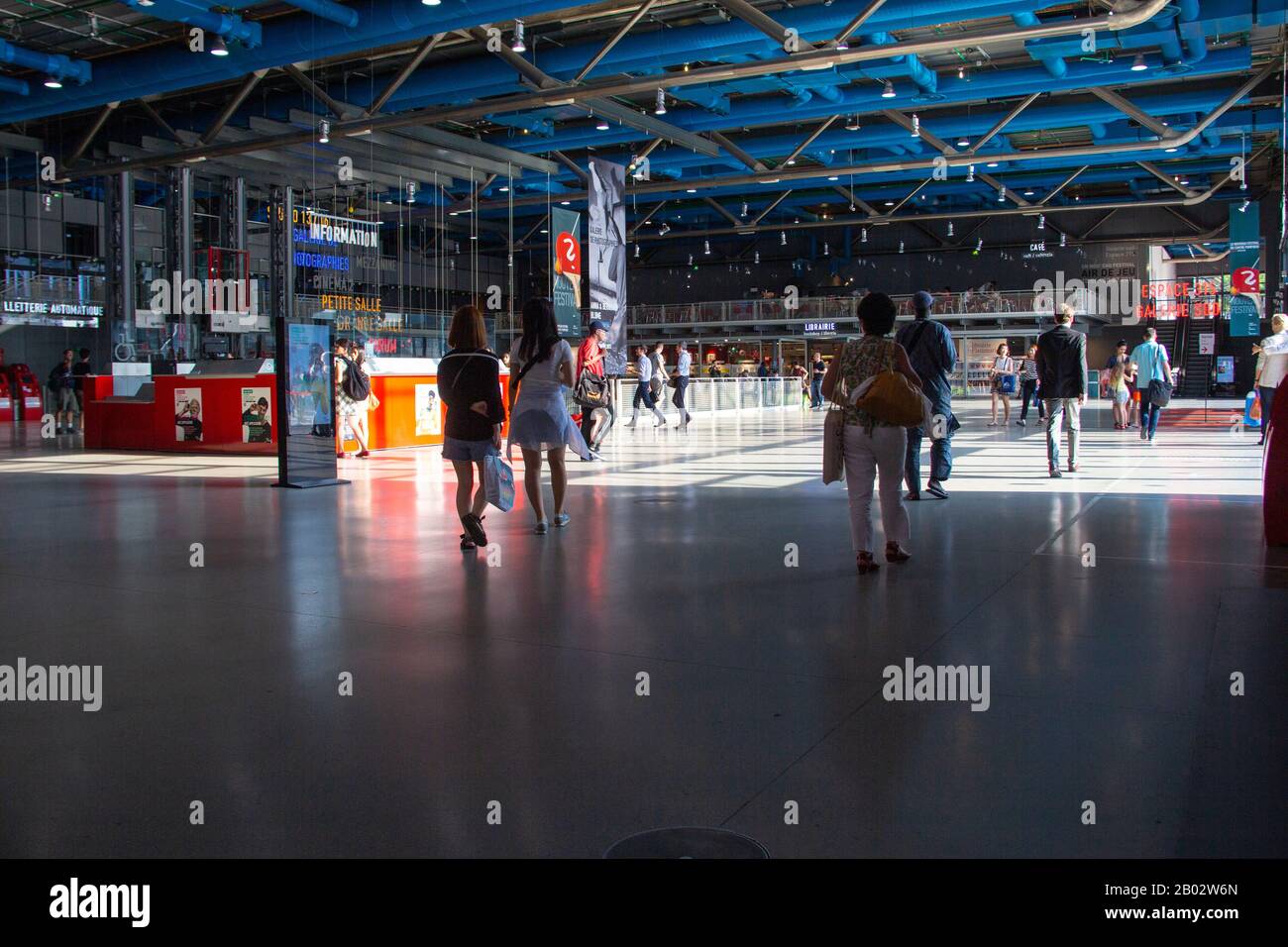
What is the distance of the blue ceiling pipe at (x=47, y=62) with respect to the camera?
16156 millimetres

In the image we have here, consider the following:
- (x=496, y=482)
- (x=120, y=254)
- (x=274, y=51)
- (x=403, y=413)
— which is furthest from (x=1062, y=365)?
(x=120, y=254)

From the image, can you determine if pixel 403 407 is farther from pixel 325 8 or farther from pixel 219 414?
pixel 325 8

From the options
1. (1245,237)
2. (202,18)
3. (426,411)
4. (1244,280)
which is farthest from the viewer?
(1245,237)

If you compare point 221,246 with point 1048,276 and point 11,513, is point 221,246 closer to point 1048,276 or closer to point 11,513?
point 11,513

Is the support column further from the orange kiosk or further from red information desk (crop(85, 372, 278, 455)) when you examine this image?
the orange kiosk

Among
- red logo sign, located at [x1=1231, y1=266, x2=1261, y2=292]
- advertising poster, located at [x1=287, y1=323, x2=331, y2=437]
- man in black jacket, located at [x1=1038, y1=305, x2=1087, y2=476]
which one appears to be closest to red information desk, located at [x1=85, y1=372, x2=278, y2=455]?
advertising poster, located at [x1=287, y1=323, x2=331, y2=437]

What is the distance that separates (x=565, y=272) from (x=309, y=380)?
6535 millimetres

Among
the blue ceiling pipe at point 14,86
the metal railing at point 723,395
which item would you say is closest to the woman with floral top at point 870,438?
the metal railing at point 723,395

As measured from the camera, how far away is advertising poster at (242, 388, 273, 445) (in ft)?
47.1

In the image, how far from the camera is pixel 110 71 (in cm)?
1731

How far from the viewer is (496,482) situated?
666 cm

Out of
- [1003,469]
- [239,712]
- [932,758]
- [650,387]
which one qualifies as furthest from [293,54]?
[932,758]

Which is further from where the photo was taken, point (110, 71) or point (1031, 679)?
point (110, 71)

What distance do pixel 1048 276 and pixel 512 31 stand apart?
2947 centimetres
